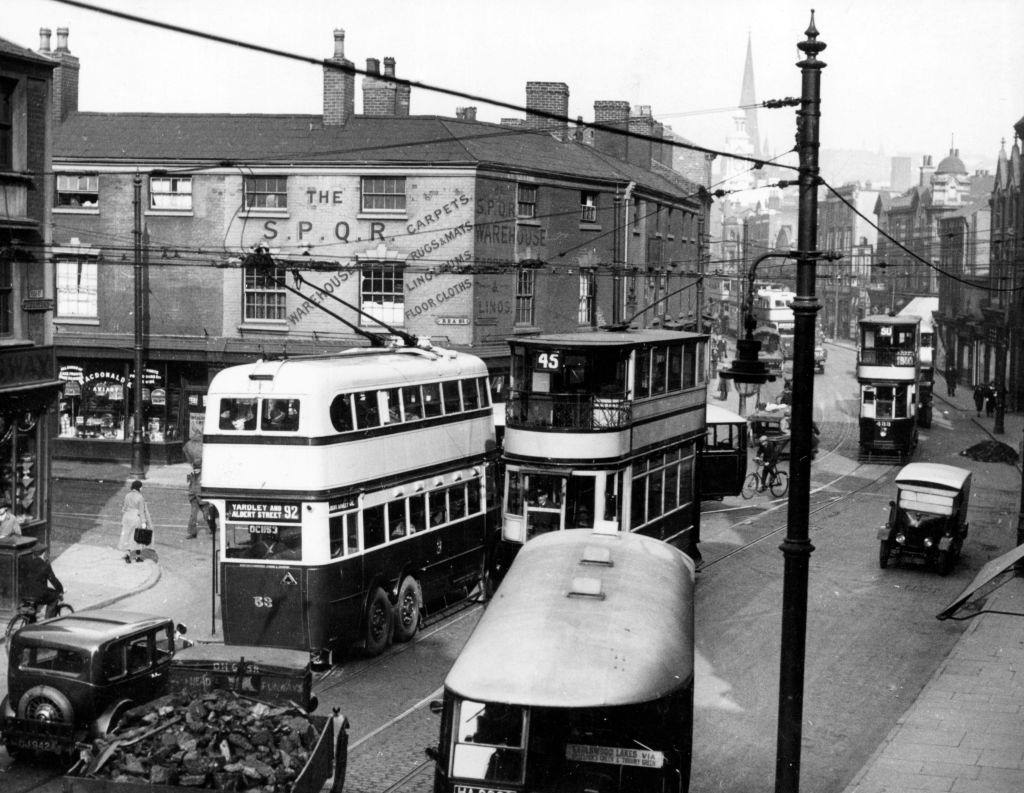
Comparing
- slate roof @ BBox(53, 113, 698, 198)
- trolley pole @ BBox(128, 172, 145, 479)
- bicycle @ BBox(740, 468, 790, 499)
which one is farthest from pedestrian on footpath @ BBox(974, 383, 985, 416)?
trolley pole @ BBox(128, 172, 145, 479)

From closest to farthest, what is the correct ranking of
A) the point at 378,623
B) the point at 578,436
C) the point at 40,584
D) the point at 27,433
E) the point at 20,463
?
the point at 378,623 → the point at 40,584 → the point at 578,436 → the point at 20,463 → the point at 27,433

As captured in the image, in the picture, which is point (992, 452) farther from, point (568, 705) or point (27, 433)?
point (568, 705)

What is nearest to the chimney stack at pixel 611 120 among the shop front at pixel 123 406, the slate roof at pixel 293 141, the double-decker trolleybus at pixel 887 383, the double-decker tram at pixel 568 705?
the slate roof at pixel 293 141

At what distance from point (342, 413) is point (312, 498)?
1309mm

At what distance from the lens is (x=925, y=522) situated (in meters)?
25.7

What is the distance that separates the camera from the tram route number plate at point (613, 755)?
9.86 m

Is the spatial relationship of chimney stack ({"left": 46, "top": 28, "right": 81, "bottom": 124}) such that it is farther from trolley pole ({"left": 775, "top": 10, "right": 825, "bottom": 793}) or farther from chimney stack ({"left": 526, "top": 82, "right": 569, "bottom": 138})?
trolley pole ({"left": 775, "top": 10, "right": 825, "bottom": 793})

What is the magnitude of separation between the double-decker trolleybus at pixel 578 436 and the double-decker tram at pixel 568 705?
940cm

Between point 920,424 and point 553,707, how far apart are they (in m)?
46.7

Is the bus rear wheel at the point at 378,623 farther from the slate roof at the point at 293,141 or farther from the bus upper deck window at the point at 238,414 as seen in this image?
the slate roof at the point at 293,141

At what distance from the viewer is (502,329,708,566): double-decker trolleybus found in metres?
20.9

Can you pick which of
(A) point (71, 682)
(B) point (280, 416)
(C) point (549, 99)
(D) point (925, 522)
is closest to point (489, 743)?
(A) point (71, 682)

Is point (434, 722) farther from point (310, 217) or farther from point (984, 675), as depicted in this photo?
point (310, 217)

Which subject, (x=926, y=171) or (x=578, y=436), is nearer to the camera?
(x=578, y=436)
